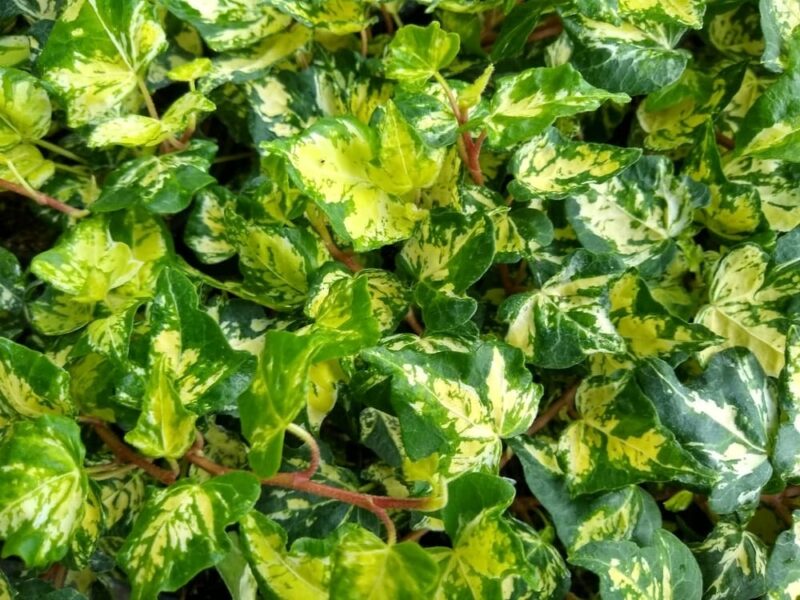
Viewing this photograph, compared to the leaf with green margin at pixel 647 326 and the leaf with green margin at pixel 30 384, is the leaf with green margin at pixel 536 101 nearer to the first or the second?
the leaf with green margin at pixel 647 326

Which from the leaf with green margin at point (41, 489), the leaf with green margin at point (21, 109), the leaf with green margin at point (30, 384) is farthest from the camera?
the leaf with green margin at point (21, 109)

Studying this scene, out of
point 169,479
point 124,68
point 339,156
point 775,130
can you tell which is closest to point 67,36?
point 124,68

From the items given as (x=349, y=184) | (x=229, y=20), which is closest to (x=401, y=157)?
(x=349, y=184)

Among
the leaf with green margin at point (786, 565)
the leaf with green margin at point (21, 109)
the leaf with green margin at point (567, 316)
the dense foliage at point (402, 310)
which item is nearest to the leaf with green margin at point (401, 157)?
the dense foliage at point (402, 310)

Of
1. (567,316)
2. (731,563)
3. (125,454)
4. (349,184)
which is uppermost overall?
(349,184)

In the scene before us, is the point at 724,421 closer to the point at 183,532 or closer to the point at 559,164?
the point at 559,164

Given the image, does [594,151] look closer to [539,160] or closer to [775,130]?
[539,160]

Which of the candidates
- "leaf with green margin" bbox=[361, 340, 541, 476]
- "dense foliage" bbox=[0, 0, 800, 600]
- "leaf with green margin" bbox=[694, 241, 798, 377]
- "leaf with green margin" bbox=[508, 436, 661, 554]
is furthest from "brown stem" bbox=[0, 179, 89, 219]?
"leaf with green margin" bbox=[694, 241, 798, 377]
